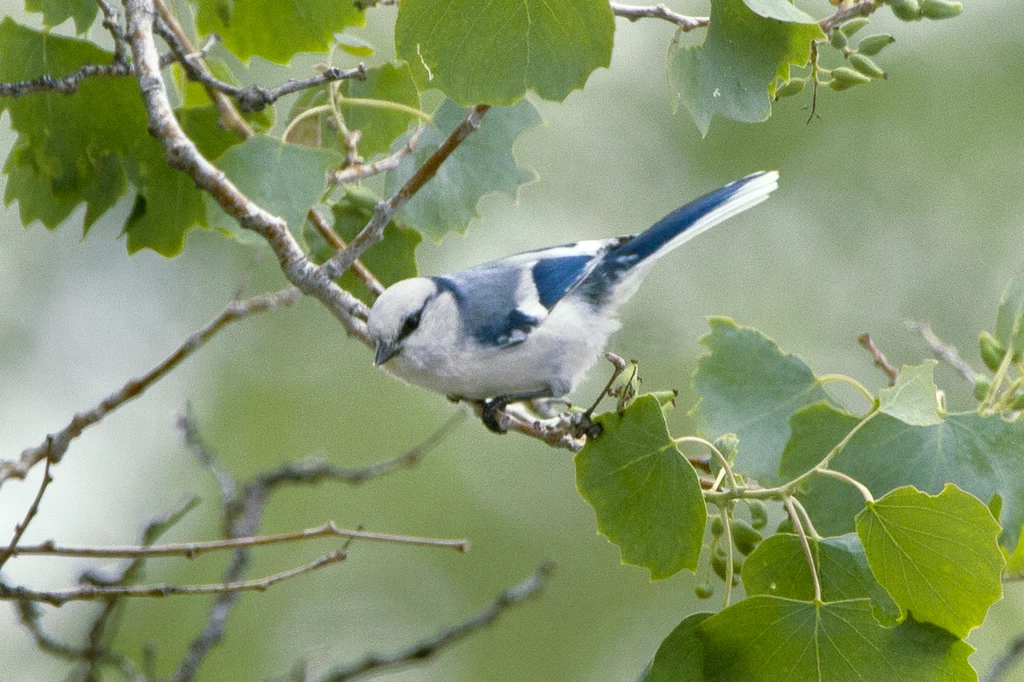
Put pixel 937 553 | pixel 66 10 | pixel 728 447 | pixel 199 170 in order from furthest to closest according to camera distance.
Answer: pixel 66 10 → pixel 199 170 → pixel 728 447 → pixel 937 553

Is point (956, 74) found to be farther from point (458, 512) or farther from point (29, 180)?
point (29, 180)

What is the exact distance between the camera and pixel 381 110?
1758mm

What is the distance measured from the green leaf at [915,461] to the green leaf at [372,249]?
774 millimetres

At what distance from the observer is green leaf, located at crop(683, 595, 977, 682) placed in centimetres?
115

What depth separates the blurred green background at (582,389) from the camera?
4.14 meters

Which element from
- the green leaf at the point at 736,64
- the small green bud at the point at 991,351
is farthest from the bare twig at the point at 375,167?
the small green bud at the point at 991,351

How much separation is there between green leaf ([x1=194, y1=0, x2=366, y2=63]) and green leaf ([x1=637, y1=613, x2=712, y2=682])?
0.97 metres

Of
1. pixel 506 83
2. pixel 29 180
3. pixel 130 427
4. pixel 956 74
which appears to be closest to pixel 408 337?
pixel 506 83

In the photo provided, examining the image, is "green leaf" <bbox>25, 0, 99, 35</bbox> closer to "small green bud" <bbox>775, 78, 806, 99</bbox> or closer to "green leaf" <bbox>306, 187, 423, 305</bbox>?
"green leaf" <bbox>306, 187, 423, 305</bbox>

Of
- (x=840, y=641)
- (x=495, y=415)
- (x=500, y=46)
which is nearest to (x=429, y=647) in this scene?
(x=495, y=415)

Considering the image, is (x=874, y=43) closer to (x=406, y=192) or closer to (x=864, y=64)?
(x=864, y=64)

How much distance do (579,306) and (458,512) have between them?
2805mm

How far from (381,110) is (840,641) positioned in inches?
43.4

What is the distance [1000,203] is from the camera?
5105 mm
